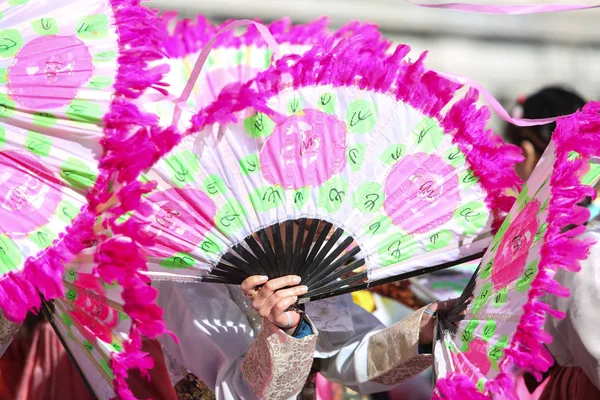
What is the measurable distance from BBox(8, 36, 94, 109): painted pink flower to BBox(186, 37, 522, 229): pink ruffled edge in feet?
0.95

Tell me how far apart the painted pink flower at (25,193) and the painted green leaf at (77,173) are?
29mm

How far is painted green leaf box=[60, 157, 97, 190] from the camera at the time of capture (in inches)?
76.0

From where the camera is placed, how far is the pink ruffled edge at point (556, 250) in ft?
6.31

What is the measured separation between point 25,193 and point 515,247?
116 centimetres

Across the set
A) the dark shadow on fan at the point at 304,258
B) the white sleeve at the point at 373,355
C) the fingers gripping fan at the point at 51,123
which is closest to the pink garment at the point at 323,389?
the white sleeve at the point at 373,355

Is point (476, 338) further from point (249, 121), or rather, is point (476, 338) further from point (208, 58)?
point (208, 58)

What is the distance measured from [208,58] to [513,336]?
102 cm

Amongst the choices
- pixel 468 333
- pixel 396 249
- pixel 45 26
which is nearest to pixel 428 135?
pixel 396 249

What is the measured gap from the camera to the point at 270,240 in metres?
2.11

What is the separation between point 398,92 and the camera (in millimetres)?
2115

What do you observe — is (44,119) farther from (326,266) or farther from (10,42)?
(326,266)

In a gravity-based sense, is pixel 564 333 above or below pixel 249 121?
below

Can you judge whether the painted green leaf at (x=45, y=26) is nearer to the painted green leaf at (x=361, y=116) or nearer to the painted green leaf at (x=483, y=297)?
the painted green leaf at (x=361, y=116)

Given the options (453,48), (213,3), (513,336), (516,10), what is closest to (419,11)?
(453,48)
